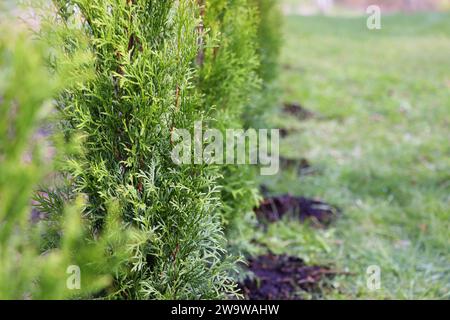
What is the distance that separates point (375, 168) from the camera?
19.4 feet

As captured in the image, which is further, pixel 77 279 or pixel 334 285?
pixel 334 285

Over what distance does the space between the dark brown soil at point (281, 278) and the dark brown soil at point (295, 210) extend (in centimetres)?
74

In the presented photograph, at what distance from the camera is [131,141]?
74.2 inches

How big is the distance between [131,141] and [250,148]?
157 centimetres

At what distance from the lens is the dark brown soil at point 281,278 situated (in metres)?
3.12

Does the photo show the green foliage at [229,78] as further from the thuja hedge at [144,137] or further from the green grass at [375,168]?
the green grass at [375,168]

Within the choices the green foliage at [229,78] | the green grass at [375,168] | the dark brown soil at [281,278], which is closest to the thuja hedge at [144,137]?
the green foliage at [229,78]

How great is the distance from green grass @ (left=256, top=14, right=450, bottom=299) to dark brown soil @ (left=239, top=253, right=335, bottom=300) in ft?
0.46

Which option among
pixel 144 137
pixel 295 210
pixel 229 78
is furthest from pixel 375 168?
pixel 144 137

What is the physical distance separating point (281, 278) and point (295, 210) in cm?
129

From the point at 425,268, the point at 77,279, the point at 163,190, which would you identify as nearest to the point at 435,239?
the point at 425,268

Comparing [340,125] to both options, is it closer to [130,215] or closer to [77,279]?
[130,215]

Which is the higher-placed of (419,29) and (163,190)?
(419,29)
